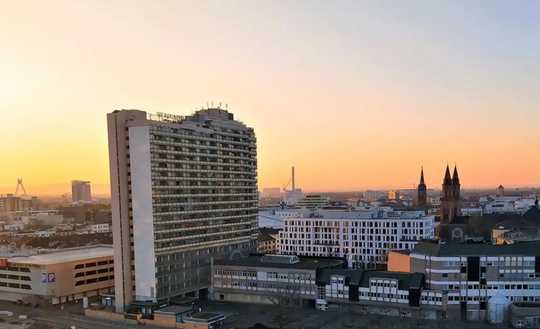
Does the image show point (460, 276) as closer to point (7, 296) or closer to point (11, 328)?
point (11, 328)

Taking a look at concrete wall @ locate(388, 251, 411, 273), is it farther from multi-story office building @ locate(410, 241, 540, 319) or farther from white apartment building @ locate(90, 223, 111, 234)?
white apartment building @ locate(90, 223, 111, 234)

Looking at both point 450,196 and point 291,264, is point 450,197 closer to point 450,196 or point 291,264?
point 450,196

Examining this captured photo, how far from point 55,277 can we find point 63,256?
9881mm

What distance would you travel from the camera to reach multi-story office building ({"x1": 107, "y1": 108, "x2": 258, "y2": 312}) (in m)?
66.9

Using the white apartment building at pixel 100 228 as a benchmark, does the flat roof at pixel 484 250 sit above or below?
above

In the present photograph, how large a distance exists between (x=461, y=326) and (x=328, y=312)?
16.8 metres

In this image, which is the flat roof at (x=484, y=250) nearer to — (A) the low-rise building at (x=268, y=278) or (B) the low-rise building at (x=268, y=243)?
(A) the low-rise building at (x=268, y=278)

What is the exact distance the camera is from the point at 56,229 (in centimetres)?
18150

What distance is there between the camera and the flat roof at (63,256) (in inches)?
3081

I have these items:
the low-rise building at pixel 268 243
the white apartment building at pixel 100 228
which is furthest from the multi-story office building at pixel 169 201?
the white apartment building at pixel 100 228

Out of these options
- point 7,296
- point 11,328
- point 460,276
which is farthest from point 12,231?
point 460,276

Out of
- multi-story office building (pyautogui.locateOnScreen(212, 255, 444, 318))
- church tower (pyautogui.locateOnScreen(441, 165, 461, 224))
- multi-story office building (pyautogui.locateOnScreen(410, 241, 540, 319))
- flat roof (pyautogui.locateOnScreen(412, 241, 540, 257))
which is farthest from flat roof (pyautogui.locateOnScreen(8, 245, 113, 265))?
church tower (pyautogui.locateOnScreen(441, 165, 461, 224))

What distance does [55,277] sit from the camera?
248ft

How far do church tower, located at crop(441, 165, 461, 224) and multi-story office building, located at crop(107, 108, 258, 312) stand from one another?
73.6 metres
